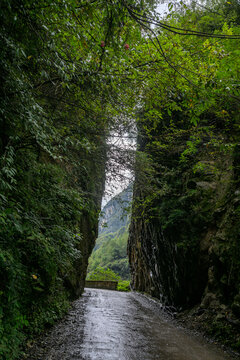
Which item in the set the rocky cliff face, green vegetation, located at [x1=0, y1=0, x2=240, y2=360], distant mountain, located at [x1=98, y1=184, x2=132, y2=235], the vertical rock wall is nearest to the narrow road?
green vegetation, located at [x1=0, y1=0, x2=240, y2=360]

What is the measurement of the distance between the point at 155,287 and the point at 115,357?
369 inches

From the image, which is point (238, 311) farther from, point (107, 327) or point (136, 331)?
point (107, 327)

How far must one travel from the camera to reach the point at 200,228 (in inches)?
307

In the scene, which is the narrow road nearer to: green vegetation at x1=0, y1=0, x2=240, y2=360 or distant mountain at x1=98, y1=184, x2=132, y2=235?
green vegetation at x1=0, y1=0, x2=240, y2=360

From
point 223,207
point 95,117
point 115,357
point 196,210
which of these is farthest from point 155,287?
point 95,117

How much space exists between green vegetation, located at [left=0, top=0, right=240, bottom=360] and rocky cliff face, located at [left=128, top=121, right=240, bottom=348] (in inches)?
2.8

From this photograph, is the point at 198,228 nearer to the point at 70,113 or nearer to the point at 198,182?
the point at 198,182

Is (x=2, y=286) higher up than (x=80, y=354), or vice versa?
(x=2, y=286)

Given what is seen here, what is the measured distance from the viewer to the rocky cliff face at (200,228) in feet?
19.3

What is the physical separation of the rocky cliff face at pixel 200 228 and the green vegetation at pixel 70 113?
7cm

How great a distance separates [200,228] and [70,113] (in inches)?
238

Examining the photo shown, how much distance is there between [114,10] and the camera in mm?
2584

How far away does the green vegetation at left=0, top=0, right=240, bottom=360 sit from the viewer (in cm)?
275

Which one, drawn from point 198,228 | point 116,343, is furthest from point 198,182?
point 116,343
